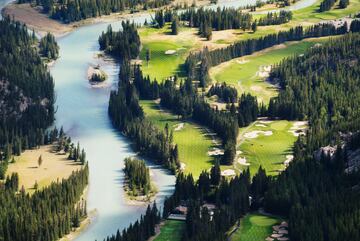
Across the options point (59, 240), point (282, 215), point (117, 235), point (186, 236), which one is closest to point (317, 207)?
point (282, 215)

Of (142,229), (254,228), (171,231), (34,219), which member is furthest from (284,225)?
(34,219)

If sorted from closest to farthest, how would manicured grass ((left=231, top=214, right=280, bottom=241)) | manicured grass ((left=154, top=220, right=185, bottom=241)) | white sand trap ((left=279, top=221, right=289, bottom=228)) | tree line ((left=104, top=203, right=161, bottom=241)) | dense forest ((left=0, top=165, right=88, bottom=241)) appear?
1. manicured grass ((left=231, top=214, right=280, bottom=241))
2. tree line ((left=104, top=203, right=161, bottom=241))
3. dense forest ((left=0, top=165, right=88, bottom=241))
4. white sand trap ((left=279, top=221, right=289, bottom=228))
5. manicured grass ((left=154, top=220, right=185, bottom=241))

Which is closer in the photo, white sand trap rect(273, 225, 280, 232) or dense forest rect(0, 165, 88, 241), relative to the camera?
dense forest rect(0, 165, 88, 241)

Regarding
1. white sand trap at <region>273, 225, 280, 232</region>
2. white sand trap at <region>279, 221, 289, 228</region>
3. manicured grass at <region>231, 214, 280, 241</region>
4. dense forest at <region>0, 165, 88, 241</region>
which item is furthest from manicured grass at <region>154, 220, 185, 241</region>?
white sand trap at <region>279, 221, 289, 228</region>

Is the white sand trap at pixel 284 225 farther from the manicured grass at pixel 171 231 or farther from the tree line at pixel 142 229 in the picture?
the tree line at pixel 142 229

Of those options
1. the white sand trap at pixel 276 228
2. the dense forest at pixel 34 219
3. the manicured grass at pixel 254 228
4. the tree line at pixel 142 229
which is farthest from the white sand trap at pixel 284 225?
the dense forest at pixel 34 219

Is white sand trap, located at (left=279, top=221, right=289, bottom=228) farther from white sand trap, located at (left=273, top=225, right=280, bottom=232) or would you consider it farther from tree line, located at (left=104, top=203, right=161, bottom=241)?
tree line, located at (left=104, top=203, right=161, bottom=241)
